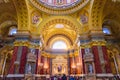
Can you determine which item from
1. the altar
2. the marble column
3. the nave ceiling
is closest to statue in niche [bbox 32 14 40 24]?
the nave ceiling

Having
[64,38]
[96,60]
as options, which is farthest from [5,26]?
[96,60]

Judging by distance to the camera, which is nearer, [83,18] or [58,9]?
[83,18]

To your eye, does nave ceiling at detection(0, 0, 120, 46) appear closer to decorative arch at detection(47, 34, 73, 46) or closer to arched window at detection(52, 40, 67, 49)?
decorative arch at detection(47, 34, 73, 46)

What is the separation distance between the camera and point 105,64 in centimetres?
1387

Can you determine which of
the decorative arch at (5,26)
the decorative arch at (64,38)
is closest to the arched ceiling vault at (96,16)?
the decorative arch at (64,38)

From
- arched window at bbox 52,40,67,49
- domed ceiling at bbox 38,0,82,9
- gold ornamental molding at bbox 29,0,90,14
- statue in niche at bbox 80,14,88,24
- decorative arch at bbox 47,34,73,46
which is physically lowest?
arched window at bbox 52,40,67,49

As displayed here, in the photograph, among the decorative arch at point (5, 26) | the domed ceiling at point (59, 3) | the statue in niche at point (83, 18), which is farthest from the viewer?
the decorative arch at point (5, 26)

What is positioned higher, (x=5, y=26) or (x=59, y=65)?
(x=5, y=26)

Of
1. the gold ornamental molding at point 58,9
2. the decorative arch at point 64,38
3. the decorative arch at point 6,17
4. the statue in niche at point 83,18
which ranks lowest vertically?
the decorative arch at point 64,38

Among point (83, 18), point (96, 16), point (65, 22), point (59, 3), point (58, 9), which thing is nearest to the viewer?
point (96, 16)

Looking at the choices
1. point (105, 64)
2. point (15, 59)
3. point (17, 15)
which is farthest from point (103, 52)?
point (17, 15)

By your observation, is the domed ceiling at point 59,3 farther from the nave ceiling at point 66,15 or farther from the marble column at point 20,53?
the marble column at point 20,53

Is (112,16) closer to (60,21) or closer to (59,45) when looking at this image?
(60,21)

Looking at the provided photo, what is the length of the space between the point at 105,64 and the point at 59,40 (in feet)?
44.2
